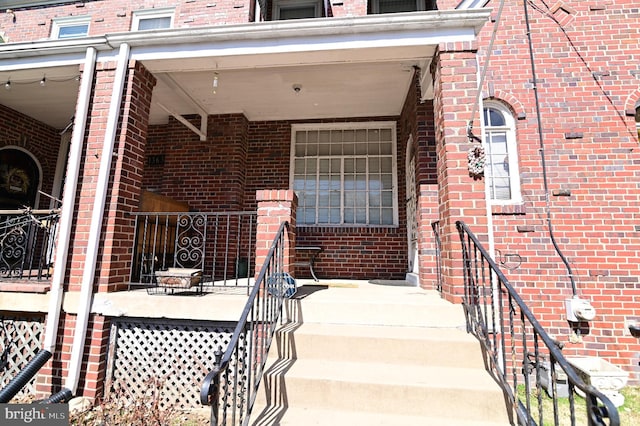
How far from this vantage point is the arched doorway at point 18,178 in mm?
5980

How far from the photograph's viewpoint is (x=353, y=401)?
235cm

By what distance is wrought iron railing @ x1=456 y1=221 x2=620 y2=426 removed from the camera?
1518mm

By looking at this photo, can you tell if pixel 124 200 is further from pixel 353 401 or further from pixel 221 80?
pixel 353 401

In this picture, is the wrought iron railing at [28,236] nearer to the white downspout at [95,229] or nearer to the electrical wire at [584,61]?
the white downspout at [95,229]

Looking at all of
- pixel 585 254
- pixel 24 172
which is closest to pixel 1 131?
pixel 24 172

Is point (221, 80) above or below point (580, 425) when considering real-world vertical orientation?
above

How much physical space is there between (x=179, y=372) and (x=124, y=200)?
81.4 inches

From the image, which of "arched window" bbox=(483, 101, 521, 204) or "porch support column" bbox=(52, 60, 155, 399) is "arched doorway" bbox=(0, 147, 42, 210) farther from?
"arched window" bbox=(483, 101, 521, 204)

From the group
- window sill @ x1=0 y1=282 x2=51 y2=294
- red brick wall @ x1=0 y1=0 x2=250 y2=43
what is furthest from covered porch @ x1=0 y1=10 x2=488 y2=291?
red brick wall @ x1=0 y1=0 x2=250 y2=43

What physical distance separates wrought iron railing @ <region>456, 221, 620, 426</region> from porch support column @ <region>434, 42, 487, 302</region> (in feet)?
0.45

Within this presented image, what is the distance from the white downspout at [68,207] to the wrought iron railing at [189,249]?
666mm

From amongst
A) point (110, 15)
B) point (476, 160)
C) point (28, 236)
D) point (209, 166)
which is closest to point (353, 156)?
point (209, 166)

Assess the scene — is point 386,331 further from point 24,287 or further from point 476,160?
point 24,287

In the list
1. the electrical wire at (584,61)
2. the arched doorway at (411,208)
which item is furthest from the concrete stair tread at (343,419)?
the electrical wire at (584,61)
